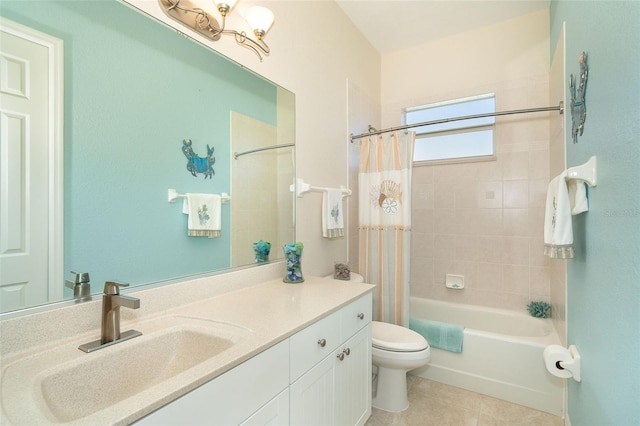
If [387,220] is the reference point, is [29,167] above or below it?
above

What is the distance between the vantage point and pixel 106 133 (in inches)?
39.8

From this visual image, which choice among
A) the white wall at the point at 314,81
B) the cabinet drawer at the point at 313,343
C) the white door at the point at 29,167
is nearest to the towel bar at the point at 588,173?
the cabinet drawer at the point at 313,343

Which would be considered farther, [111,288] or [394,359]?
[394,359]

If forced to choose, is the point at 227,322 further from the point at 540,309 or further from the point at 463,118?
the point at 540,309

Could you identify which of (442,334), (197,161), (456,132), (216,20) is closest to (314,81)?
(216,20)

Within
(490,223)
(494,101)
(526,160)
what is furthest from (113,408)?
(494,101)

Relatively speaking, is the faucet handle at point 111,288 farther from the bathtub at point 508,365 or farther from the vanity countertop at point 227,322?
the bathtub at point 508,365

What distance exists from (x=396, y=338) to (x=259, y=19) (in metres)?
1.96

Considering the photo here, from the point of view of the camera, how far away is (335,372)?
1291 millimetres

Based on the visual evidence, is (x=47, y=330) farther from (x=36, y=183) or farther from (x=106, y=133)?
(x=106, y=133)

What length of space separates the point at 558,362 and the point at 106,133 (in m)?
2.19

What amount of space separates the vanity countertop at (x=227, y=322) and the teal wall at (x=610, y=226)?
0.91 meters

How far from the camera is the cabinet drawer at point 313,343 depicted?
104 cm

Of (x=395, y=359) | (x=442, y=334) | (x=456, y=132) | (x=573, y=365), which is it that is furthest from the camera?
(x=456, y=132)
